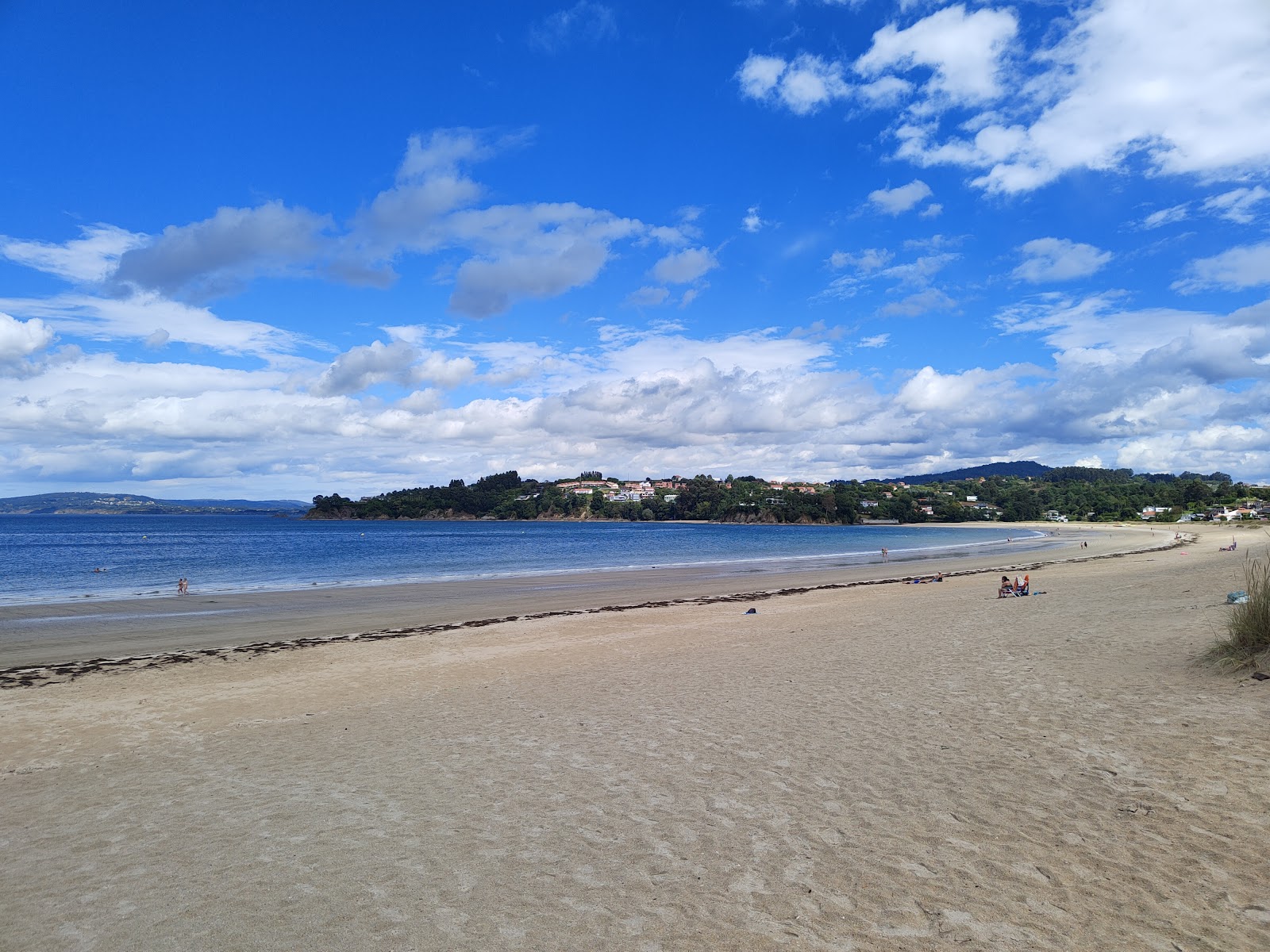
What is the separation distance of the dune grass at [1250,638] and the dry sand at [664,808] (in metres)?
0.43

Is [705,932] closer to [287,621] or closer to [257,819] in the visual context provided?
[257,819]

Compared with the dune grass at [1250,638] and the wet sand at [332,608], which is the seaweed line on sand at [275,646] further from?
the dune grass at [1250,638]

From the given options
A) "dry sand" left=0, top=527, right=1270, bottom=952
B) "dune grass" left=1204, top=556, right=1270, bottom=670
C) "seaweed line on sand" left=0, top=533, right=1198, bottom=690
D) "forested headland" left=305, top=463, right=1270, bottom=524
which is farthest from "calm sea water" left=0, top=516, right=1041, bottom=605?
"forested headland" left=305, top=463, right=1270, bottom=524

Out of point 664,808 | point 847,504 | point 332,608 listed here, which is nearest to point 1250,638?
point 664,808

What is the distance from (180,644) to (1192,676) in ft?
65.0

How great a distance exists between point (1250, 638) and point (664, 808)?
804 cm

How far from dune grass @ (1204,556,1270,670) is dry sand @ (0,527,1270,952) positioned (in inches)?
16.8

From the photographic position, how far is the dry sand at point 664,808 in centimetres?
423

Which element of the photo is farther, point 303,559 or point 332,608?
point 303,559

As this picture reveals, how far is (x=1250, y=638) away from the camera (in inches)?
346

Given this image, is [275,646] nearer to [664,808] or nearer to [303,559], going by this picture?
[664,808]

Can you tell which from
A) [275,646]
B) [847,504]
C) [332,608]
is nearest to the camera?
[275,646]

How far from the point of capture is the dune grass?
8570mm

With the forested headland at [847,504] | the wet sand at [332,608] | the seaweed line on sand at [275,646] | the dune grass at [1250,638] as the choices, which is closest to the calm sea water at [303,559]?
the wet sand at [332,608]
